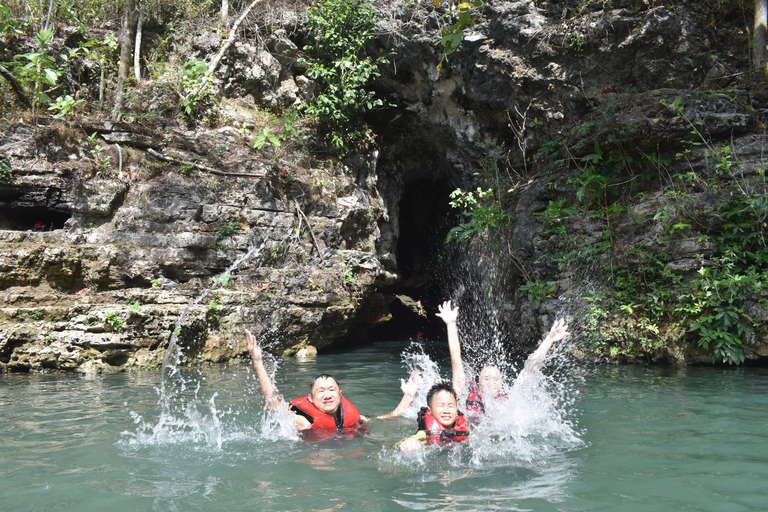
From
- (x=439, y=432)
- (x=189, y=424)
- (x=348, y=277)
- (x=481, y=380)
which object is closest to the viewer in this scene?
(x=439, y=432)

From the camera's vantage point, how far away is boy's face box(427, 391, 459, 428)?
400cm

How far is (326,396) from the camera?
447 centimetres

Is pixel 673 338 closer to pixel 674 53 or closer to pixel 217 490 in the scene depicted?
pixel 674 53

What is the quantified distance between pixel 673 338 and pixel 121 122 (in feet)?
36.7

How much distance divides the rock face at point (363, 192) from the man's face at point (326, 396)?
4.64m

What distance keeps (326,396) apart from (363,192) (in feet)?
25.5

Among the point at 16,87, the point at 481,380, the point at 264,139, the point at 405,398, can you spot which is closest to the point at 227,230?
the point at 264,139

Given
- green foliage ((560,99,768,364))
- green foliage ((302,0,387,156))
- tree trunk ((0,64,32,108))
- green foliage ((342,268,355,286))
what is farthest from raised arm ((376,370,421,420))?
tree trunk ((0,64,32,108))

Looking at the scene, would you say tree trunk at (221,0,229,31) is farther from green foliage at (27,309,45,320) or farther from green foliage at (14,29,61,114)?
green foliage at (27,309,45,320)

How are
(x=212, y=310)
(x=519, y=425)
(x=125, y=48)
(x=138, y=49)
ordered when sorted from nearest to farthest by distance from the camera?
(x=519, y=425), (x=212, y=310), (x=125, y=48), (x=138, y=49)

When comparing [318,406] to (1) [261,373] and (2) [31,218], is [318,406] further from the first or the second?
(2) [31,218]

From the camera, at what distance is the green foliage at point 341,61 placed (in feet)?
35.2

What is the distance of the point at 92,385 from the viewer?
6523 millimetres

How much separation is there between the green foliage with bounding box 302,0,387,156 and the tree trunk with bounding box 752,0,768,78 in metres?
6.97
